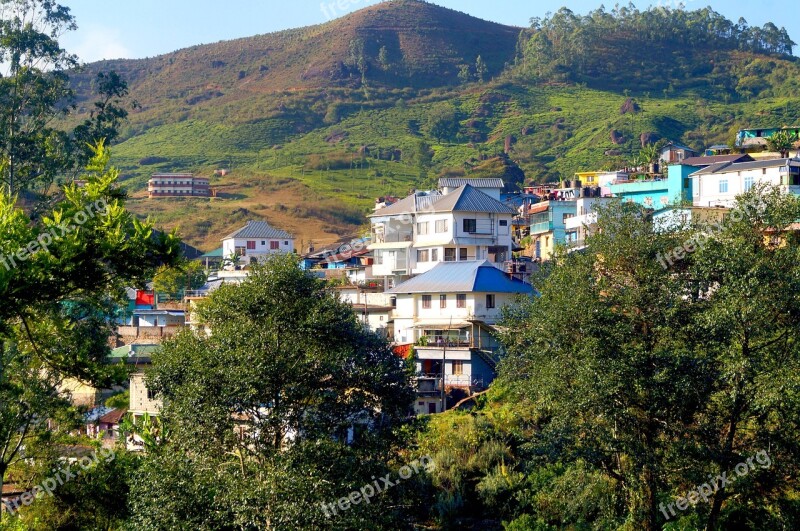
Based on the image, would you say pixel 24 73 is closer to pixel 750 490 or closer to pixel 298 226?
pixel 750 490

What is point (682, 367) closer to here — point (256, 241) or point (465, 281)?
point (465, 281)

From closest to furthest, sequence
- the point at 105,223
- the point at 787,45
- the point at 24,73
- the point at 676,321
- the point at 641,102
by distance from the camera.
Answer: the point at 105,223
the point at 676,321
the point at 24,73
the point at 641,102
the point at 787,45

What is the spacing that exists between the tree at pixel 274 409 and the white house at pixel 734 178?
28.2 metres

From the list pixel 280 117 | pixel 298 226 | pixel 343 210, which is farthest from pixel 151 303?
pixel 280 117

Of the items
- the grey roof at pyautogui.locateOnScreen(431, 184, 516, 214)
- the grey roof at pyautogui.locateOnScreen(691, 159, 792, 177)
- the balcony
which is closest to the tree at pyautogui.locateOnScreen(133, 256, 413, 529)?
the grey roof at pyautogui.locateOnScreen(691, 159, 792, 177)

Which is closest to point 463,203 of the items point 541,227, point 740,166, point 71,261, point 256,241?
point 541,227

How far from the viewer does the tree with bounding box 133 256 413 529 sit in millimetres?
21203

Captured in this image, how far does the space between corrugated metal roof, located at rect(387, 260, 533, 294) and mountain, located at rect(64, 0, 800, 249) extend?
51094 millimetres

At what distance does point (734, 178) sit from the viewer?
164 feet

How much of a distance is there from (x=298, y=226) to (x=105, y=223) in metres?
88.1

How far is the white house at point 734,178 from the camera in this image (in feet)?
157

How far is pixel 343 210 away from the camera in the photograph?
110 metres

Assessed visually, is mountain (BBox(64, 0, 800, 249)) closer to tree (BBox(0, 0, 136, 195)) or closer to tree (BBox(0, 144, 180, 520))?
tree (BBox(0, 0, 136, 195))

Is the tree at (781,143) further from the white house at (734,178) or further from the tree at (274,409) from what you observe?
the tree at (274,409)
